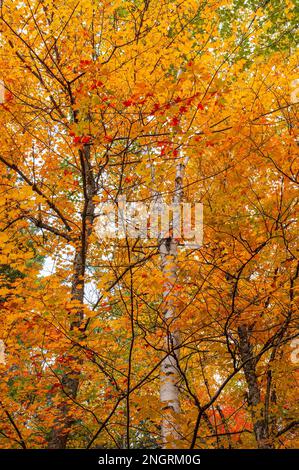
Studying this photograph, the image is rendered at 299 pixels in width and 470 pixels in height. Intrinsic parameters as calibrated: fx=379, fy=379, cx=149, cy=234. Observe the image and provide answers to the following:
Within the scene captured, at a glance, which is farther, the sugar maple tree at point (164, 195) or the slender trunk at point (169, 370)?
the slender trunk at point (169, 370)

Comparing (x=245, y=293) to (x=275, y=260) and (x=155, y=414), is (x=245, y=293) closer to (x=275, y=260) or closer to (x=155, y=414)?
(x=275, y=260)

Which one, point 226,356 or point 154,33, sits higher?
point 154,33

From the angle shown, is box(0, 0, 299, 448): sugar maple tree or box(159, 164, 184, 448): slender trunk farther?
box(159, 164, 184, 448): slender trunk

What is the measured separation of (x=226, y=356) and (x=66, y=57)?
5.17m

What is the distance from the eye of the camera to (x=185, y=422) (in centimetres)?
346

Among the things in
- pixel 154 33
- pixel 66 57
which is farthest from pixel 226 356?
pixel 66 57

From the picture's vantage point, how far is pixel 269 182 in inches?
220

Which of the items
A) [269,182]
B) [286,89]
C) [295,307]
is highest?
[286,89]

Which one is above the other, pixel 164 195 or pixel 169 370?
pixel 164 195

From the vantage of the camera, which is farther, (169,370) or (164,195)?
(164,195)
